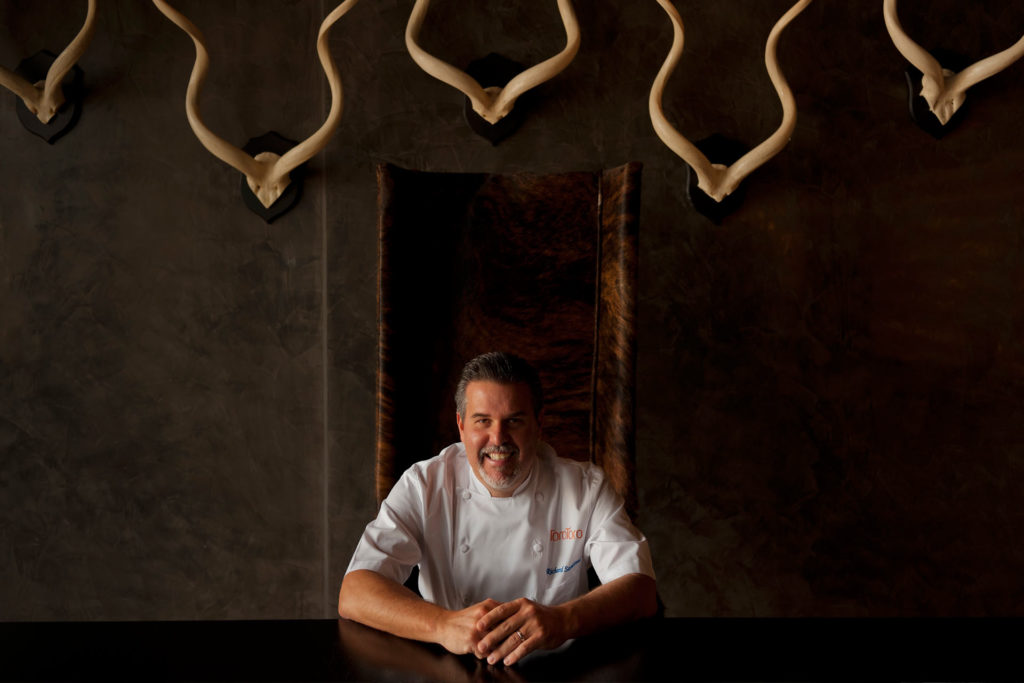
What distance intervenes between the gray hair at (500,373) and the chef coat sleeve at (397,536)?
0.22 m

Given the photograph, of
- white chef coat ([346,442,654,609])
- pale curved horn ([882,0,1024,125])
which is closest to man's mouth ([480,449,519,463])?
white chef coat ([346,442,654,609])

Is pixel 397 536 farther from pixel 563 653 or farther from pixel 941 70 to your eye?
pixel 941 70

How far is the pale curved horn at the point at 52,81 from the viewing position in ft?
7.57

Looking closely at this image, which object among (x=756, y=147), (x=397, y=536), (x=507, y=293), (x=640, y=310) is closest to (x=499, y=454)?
(x=397, y=536)

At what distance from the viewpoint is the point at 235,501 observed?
2604mm

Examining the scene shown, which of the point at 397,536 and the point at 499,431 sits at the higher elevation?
the point at 499,431

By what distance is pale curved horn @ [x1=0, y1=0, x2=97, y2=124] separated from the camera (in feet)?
7.57

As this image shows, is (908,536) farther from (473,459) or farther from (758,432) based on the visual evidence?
(473,459)

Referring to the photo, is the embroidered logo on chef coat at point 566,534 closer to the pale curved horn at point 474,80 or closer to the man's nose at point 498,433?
the man's nose at point 498,433

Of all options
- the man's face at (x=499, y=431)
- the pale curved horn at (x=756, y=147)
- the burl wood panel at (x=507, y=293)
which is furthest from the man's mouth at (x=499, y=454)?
the pale curved horn at (x=756, y=147)

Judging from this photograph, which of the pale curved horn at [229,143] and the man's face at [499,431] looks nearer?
the man's face at [499,431]

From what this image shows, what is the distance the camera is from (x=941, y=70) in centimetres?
246

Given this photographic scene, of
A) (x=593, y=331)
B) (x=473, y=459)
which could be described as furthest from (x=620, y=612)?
(x=593, y=331)

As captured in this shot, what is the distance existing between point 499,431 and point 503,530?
265 mm
